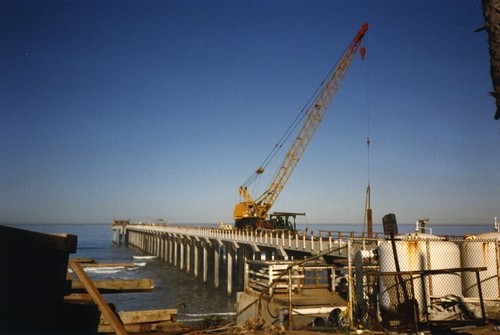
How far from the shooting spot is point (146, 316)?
8.12m

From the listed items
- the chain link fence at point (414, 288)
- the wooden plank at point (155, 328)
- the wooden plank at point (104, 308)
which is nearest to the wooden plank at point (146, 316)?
the wooden plank at point (155, 328)

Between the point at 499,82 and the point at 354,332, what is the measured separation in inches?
292

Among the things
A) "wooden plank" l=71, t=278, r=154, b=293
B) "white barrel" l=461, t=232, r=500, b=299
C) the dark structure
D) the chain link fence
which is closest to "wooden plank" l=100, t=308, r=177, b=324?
"wooden plank" l=71, t=278, r=154, b=293

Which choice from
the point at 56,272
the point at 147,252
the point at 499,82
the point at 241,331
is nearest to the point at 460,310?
the point at 241,331

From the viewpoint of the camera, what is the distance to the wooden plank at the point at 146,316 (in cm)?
779

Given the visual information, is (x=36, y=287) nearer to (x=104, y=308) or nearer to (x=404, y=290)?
(x=104, y=308)

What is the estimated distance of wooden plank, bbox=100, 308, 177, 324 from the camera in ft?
25.6

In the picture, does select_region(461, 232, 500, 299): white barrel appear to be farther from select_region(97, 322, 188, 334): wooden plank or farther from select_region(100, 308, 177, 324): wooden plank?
select_region(100, 308, 177, 324): wooden plank

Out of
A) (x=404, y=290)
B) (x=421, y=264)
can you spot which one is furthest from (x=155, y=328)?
(x=421, y=264)

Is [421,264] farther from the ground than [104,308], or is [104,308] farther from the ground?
[104,308]

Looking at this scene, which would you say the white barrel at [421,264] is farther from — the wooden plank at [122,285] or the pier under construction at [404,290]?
the wooden plank at [122,285]

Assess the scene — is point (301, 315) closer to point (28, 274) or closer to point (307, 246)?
point (28, 274)

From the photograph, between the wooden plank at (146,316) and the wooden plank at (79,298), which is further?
the wooden plank at (146,316)

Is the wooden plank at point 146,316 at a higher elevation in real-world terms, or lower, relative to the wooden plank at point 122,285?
lower
